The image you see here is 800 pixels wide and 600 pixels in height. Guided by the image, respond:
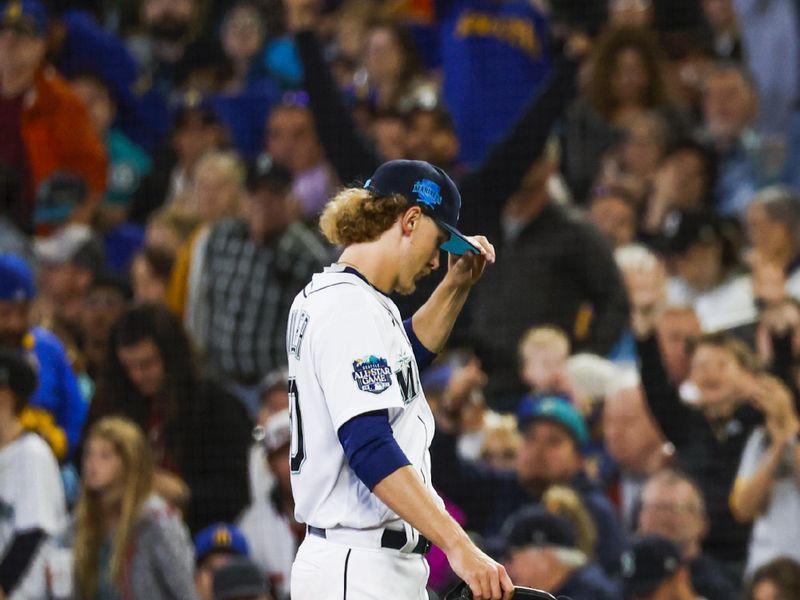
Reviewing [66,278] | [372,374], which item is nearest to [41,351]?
[66,278]

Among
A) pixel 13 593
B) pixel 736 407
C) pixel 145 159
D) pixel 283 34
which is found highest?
pixel 283 34

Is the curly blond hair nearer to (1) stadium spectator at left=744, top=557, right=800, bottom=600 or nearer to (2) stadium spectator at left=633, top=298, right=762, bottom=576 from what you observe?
(1) stadium spectator at left=744, top=557, right=800, bottom=600

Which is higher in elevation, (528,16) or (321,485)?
(528,16)

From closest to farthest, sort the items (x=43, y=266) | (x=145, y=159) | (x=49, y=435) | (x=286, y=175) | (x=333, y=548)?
(x=333, y=548)
(x=49, y=435)
(x=286, y=175)
(x=43, y=266)
(x=145, y=159)

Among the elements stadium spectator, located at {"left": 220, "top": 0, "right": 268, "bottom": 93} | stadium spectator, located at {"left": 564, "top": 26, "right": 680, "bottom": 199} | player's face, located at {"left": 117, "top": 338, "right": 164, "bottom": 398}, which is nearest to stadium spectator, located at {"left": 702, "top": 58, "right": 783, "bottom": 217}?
stadium spectator, located at {"left": 564, "top": 26, "right": 680, "bottom": 199}

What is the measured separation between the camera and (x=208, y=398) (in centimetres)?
625

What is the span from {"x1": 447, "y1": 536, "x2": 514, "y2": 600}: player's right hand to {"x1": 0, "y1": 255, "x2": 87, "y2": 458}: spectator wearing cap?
3413 mm

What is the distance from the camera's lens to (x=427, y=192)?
3373 mm

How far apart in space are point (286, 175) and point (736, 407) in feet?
7.15

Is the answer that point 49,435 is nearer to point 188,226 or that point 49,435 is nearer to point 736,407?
point 188,226

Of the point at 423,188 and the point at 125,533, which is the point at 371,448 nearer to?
the point at 423,188

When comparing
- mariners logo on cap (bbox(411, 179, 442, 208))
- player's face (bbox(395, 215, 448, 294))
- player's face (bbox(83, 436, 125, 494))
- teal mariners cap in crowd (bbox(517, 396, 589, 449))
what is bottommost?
player's face (bbox(395, 215, 448, 294))

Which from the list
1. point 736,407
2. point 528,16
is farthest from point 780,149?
point 736,407

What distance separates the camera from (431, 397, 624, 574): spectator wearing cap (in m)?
5.70
